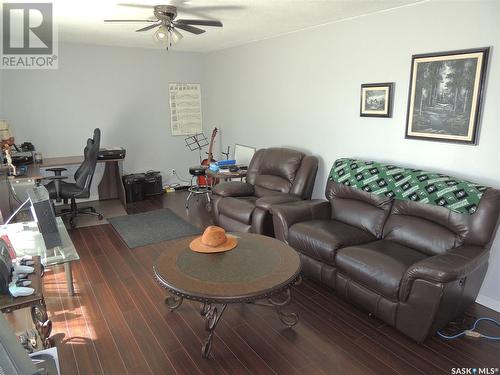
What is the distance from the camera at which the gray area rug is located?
3.95 meters

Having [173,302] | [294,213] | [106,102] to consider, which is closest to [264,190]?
[294,213]

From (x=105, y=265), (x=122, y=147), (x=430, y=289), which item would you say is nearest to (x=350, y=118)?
(x=430, y=289)

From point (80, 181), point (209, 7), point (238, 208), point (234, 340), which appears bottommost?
point (234, 340)

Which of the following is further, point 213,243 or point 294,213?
point 294,213

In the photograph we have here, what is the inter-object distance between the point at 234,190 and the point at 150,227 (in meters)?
1.17

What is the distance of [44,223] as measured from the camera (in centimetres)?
252

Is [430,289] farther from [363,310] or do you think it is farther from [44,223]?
[44,223]

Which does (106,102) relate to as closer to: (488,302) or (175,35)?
(175,35)

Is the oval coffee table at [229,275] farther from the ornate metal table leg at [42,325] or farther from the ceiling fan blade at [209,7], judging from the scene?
the ceiling fan blade at [209,7]

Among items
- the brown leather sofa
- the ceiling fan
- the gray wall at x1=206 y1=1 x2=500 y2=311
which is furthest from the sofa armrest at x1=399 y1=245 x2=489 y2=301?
the ceiling fan

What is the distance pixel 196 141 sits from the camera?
20.7 ft

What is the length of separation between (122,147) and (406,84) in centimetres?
428

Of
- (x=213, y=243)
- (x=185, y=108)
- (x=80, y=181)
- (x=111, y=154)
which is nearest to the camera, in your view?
(x=213, y=243)

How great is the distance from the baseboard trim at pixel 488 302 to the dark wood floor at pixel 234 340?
0.19 ft
